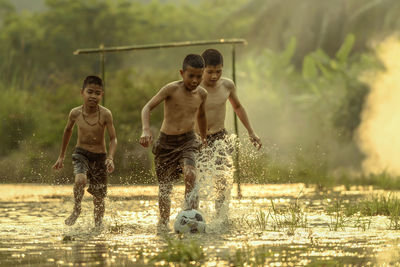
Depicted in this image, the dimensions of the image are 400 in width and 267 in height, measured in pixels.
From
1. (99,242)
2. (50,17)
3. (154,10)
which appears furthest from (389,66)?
(154,10)

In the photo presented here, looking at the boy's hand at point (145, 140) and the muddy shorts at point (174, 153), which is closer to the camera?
the boy's hand at point (145, 140)

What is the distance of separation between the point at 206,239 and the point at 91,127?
2492 millimetres

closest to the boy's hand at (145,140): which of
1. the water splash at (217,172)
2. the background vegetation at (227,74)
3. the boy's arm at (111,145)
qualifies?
the boy's arm at (111,145)

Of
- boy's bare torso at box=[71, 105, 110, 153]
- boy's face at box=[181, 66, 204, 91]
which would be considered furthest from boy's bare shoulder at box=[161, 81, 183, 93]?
boy's bare torso at box=[71, 105, 110, 153]

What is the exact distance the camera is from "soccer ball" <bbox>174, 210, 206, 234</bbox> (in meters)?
9.45

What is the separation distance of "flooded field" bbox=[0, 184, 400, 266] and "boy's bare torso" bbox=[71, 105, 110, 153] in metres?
0.90

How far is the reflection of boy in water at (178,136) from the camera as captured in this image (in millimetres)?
10039

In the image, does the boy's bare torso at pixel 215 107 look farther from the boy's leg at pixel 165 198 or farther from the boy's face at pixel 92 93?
the boy's face at pixel 92 93

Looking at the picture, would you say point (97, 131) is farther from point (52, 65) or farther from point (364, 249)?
point (52, 65)

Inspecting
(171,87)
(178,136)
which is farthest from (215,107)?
(171,87)

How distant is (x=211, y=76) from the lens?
445 inches

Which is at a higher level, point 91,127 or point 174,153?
point 91,127

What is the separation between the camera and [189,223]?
9.45m

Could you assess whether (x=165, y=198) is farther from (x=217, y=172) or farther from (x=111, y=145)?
(x=217, y=172)
